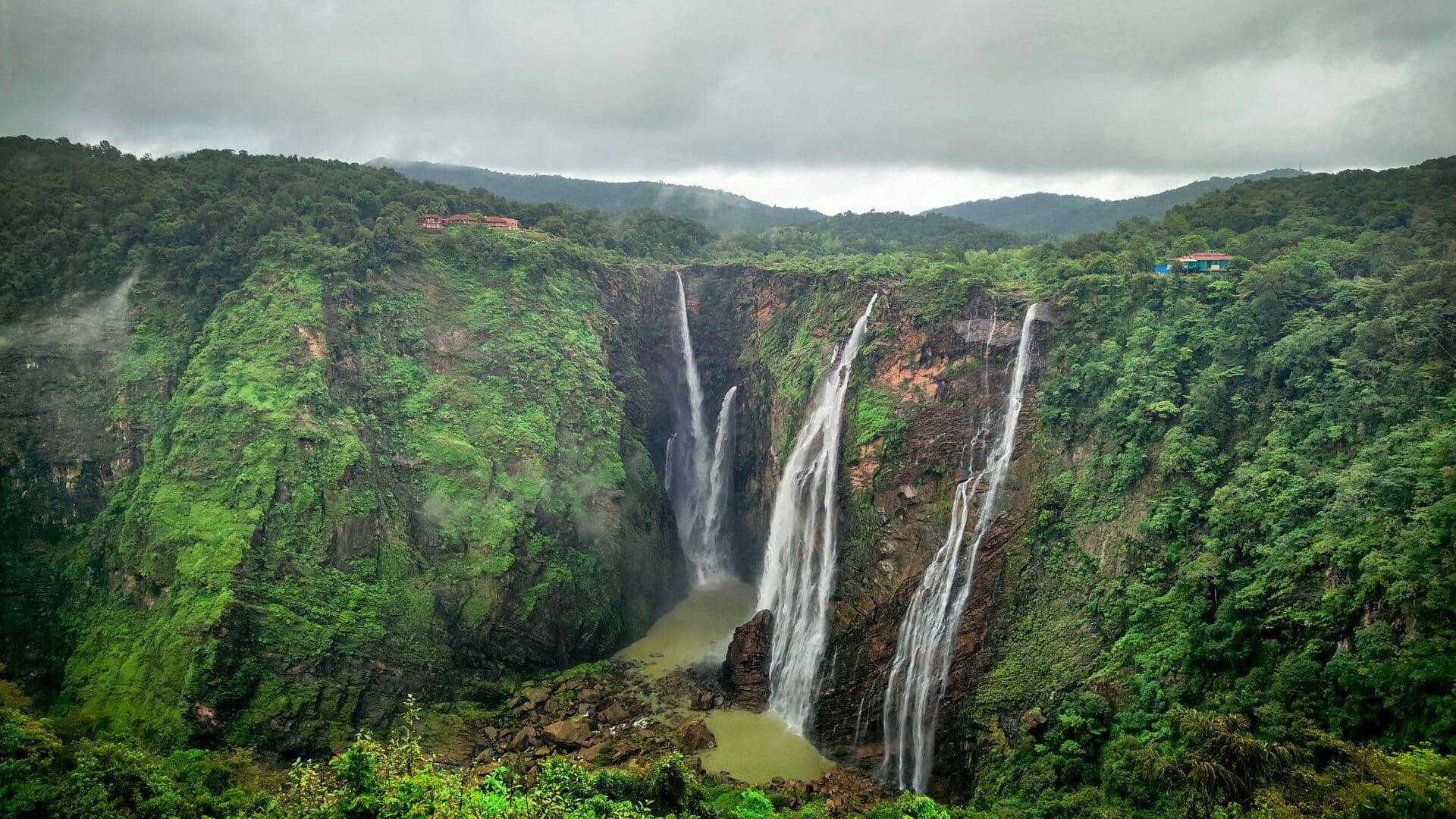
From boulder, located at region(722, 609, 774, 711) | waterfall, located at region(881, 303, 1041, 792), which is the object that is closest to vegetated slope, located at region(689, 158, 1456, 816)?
waterfall, located at region(881, 303, 1041, 792)

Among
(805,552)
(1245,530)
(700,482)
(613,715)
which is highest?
(1245,530)

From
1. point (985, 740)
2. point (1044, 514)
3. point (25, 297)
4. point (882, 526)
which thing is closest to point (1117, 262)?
point (1044, 514)

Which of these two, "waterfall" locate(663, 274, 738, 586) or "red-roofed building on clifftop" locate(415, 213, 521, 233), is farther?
"red-roofed building on clifftop" locate(415, 213, 521, 233)

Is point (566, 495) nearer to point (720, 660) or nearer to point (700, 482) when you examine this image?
point (720, 660)

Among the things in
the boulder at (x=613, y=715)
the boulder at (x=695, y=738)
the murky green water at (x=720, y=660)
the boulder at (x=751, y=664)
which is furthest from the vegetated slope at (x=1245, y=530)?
the boulder at (x=613, y=715)

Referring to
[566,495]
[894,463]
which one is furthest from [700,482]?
[894,463]

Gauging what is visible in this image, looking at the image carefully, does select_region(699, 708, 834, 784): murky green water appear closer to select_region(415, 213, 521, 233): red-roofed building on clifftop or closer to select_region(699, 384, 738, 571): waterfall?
select_region(699, 384, 738, 571): waterfall
